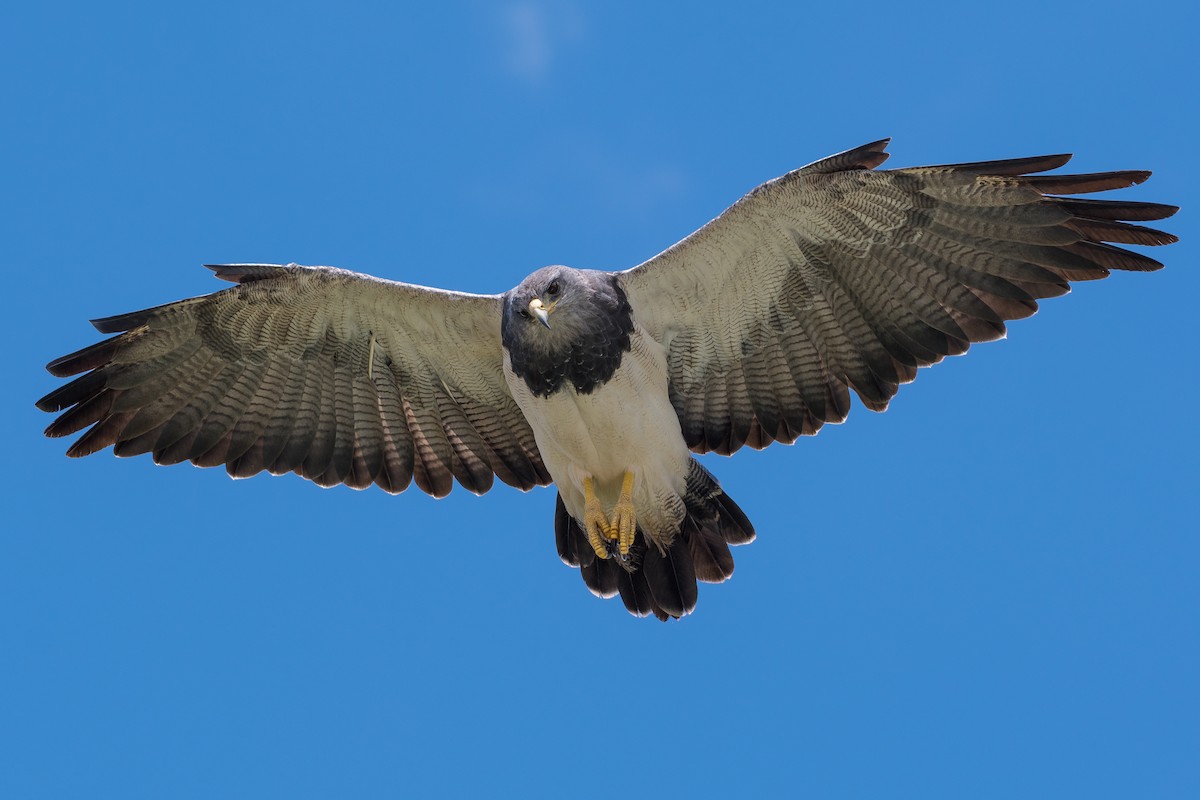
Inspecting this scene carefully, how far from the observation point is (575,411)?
11.2 metres

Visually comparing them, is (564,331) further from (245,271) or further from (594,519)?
(245,271)

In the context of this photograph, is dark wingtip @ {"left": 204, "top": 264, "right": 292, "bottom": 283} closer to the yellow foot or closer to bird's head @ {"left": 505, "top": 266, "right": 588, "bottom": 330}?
bird's head @ {"left": 505, "top": 266, "right": 588, "bottom": 330}

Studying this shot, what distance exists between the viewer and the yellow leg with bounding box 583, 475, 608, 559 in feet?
38.3

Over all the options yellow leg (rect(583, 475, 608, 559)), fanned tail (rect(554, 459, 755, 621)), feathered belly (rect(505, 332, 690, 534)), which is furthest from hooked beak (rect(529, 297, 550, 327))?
fanned tail (rect(554, 459, 755, 621))

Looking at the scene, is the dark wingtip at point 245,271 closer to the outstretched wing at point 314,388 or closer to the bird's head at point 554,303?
the outstretched wing at point 314,388

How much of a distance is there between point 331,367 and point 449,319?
1113 mm

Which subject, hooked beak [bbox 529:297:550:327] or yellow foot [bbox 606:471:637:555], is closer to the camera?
hooked beak [bbox 529:297:550:327]

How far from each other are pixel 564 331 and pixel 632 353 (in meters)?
0.69

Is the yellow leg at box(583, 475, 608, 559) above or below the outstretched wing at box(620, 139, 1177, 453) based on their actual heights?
below

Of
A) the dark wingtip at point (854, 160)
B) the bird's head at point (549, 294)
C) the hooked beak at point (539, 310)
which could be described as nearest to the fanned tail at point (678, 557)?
the bird's head at point (549, 294)

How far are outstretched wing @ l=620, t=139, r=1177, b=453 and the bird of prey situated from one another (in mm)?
16

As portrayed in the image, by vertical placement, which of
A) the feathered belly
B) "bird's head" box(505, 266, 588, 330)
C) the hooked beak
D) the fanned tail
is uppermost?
"bird's head" box(505, 266, 588, 330)

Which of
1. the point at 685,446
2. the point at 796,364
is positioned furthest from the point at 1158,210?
the point at 685,446

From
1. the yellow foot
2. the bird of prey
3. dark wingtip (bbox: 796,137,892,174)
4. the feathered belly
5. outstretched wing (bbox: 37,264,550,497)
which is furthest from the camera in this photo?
outstretched wing (bbox: 37,264,550,497)
